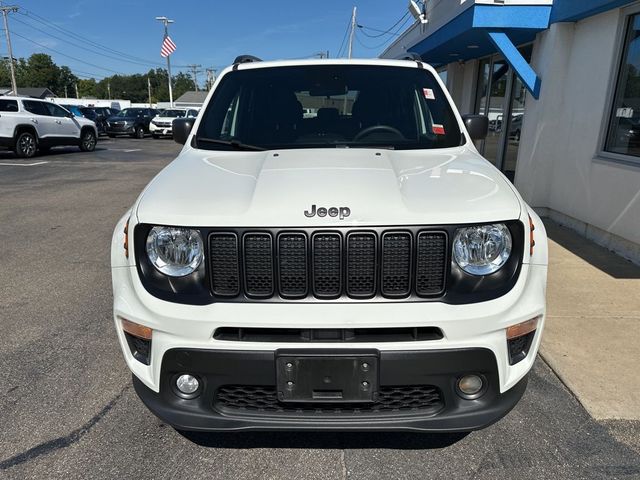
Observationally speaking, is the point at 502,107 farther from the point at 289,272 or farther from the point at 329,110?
the point at 289,272

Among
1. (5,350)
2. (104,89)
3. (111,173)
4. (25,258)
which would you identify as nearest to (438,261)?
(5,350)

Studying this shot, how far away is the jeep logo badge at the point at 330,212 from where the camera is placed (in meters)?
1.94

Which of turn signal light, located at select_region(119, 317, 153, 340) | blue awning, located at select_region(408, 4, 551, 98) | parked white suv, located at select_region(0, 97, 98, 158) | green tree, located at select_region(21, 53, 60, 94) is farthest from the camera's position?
green tree, located at select_region(21, 53, 60, 94)

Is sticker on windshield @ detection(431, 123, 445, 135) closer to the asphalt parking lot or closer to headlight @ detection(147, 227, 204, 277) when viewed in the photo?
the asphalt parking lot

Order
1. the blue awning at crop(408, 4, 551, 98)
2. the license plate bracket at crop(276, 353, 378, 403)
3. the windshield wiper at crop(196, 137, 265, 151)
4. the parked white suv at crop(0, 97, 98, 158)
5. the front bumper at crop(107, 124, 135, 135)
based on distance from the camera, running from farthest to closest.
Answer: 1. the front bumper at crop(107, 124, 135, 135)
2. the parked white suv at crop(0, 97, 98, 158)
3. the blue awning at crop(408, 4, 551, 98)
4. the windshield wiper at crop(196, 137, 265, 151)
5. the license plate bracket at crop(276, 353, 378, 403)

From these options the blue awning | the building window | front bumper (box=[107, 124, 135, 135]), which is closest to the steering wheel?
the building window

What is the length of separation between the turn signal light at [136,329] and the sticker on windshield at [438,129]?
212cm

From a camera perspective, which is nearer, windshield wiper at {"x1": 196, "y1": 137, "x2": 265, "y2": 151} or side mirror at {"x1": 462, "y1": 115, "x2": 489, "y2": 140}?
windshield wiper at {"x1": 196, "y1": 137, "x2": 265, "y2": 151}

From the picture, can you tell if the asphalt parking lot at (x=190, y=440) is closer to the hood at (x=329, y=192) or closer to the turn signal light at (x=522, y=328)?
the turn signal light at (x=522, y=328)

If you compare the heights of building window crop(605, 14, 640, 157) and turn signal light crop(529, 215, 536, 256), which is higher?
building window crop(605, 14, 640, 157)

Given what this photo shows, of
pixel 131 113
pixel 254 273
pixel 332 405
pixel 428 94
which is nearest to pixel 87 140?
pixel 131 113

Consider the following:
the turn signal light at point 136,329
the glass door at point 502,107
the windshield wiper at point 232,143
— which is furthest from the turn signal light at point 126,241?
the glass door at point 502,107

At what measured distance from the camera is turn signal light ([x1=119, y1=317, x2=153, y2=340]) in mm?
2027

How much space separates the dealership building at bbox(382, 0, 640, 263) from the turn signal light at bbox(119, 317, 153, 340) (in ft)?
→ 17.3
